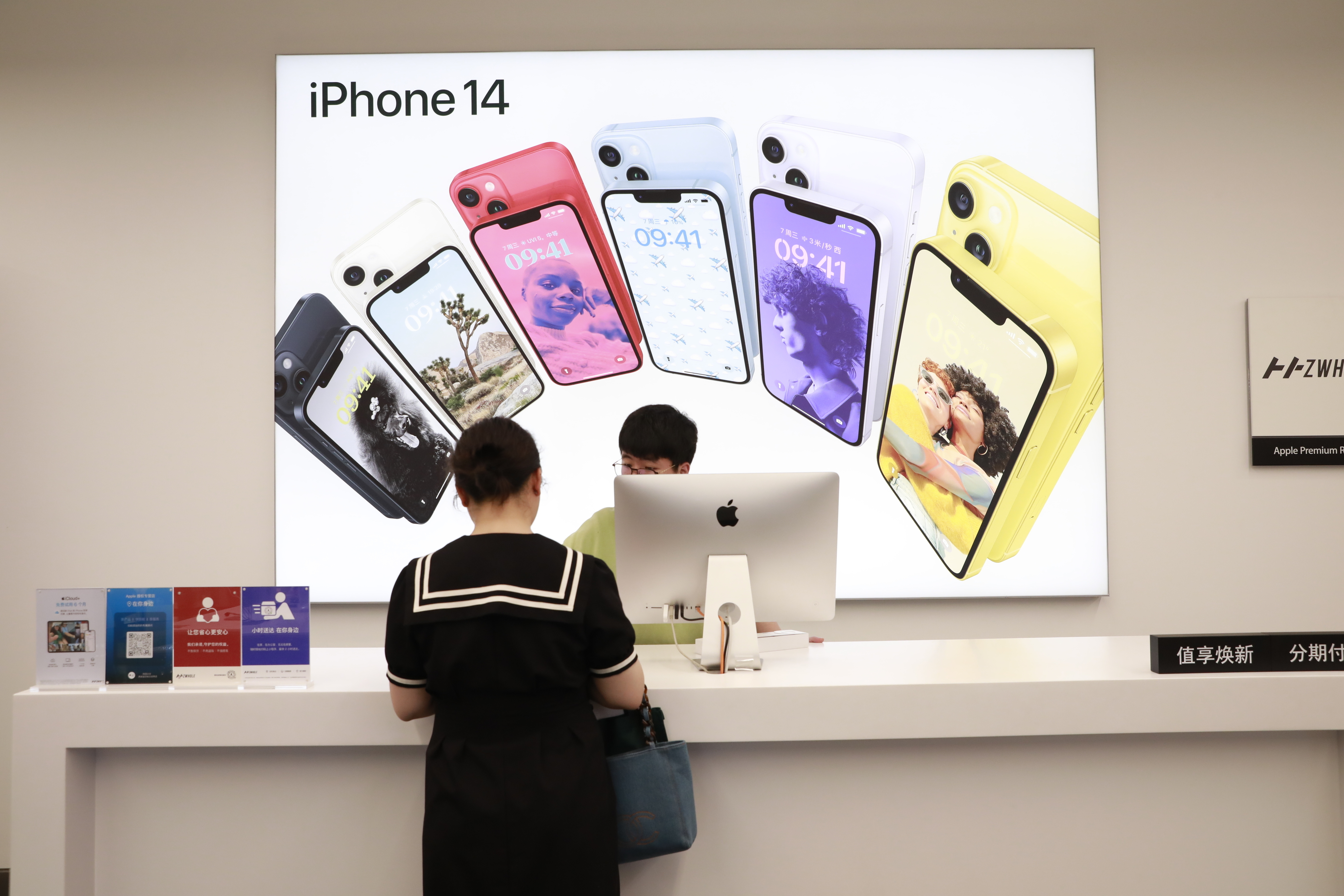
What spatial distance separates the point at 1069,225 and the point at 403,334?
2.40 meters

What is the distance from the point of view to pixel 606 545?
7.66ft

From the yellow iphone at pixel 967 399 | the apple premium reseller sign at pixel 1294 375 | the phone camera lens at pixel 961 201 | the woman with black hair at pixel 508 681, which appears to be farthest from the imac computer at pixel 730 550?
the apple premium reseller sign at pixel 1294 375

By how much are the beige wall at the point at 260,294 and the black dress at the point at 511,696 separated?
5.93 ft

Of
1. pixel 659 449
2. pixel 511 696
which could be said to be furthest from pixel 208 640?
pixel 659 449

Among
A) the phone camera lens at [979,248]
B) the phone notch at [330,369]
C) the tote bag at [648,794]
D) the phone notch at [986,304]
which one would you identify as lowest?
the tote bag at [648,794]

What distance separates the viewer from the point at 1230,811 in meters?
1.62

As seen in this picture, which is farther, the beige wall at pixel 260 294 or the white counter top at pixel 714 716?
the beige wall at pixel 260 294

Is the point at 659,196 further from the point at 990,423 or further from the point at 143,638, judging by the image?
the point at 143,638

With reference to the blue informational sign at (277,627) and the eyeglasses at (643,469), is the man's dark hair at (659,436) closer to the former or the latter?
the eyeglasses at (643,469)

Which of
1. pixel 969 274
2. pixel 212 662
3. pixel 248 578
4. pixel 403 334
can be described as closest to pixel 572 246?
pixel 403 334

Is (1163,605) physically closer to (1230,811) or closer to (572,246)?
(1230,811)

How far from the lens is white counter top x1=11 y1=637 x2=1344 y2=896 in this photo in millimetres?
1530

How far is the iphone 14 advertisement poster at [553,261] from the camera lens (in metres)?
2.99

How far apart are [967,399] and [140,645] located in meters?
2.52
